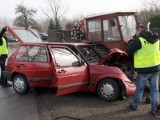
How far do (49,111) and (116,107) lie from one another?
4.95 ft

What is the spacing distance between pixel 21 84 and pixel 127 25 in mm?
3901

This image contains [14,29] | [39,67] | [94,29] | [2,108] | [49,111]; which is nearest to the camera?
[49,111]

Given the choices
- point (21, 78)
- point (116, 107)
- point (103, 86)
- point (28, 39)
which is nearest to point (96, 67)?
point (103, 86)

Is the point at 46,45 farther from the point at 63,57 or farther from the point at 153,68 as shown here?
the point at 153,68

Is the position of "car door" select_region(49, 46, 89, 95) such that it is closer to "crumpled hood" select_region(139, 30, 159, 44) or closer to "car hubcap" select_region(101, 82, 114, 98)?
"car hubcap" select_region(101, 82, 114, 98)

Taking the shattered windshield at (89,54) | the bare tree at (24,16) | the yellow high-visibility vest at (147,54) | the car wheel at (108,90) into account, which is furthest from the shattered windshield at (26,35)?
the bare tree at (24,16)

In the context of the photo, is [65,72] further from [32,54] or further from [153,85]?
[153,85]

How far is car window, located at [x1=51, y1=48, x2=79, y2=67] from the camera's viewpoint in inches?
281

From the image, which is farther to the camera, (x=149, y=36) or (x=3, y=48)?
(x=3, y=48)

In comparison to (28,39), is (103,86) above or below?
below

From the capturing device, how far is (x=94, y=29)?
955 cm

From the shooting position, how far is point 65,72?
6.77 meters

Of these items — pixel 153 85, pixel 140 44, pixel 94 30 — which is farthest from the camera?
pixel 94 30

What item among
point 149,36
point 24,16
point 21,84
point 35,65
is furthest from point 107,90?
point 24,16
